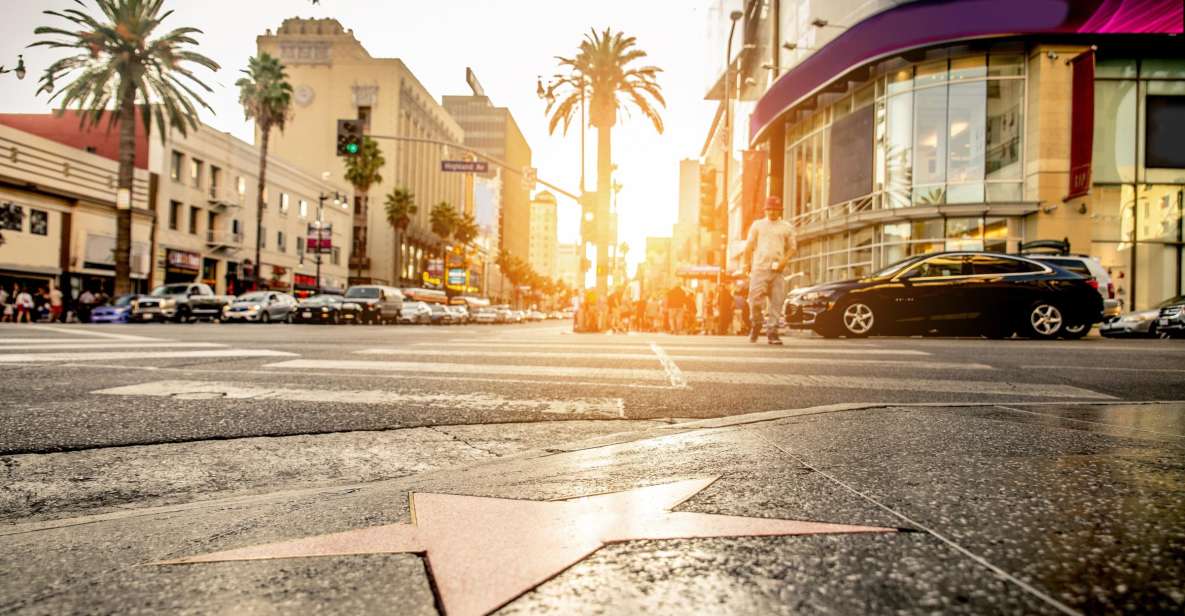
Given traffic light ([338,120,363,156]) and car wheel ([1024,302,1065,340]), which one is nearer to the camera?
car wheel ([1024,302,1065,340])

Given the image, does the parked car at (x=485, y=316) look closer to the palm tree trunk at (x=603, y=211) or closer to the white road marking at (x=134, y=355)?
the palm tree trunk at (x=603, y=211)

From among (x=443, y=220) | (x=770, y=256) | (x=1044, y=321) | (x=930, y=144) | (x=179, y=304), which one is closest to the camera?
(x=770, y=256)

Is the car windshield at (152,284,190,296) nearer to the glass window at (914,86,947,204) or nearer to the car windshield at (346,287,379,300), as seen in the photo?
the car windshield at (346,287,379,300)

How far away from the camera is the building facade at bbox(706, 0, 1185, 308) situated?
68.5 ft

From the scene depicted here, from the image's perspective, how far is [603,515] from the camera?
1.37 meters

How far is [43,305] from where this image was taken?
29.1 meters

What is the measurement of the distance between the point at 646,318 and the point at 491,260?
105230 millimetres

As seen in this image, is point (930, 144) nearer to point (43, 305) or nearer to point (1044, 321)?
point (1044, 321)

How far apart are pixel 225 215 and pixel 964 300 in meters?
43.0

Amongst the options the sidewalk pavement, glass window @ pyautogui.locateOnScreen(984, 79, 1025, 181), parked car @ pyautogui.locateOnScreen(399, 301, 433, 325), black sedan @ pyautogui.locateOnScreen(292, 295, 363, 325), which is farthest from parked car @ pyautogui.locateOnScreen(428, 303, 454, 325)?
the sidewalk pavement

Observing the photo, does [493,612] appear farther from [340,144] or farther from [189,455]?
[340,144]

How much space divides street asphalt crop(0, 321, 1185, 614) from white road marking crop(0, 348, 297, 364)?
4.85 ft

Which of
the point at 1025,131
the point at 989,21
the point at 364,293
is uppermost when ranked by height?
the point at 989,21

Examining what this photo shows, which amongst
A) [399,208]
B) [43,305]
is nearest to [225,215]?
[43,305]
